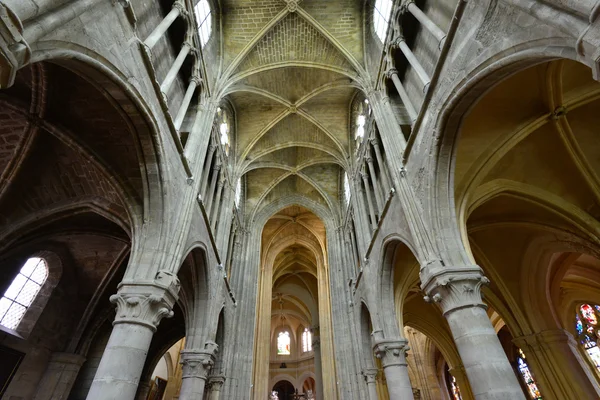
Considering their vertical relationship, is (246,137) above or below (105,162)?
above

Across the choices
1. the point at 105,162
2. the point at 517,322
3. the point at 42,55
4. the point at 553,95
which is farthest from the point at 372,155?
the point at 42,55

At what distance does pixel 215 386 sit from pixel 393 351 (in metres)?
6.57

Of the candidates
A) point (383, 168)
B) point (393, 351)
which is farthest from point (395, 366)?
point (383, 168)

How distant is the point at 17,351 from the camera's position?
980 cm

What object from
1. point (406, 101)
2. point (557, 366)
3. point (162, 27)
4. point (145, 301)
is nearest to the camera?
point (145, 301)

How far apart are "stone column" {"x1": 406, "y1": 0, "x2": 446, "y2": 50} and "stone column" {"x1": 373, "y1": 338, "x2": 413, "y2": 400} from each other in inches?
291

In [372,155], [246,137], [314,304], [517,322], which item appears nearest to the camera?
[517,322]

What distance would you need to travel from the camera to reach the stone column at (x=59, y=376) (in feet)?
33.8

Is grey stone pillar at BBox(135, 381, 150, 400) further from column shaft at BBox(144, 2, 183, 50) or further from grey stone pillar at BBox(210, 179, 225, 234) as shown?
column shaft at BBox(144, 2, 183, 50)

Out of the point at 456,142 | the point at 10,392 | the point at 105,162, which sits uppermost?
the point at 105,162

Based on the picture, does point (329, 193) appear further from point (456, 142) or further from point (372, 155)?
point (456, 142)

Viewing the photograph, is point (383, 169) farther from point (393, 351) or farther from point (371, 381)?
point (371, 381)

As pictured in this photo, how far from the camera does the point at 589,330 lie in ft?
42.6

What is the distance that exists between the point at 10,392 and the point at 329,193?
1550 centimetres
